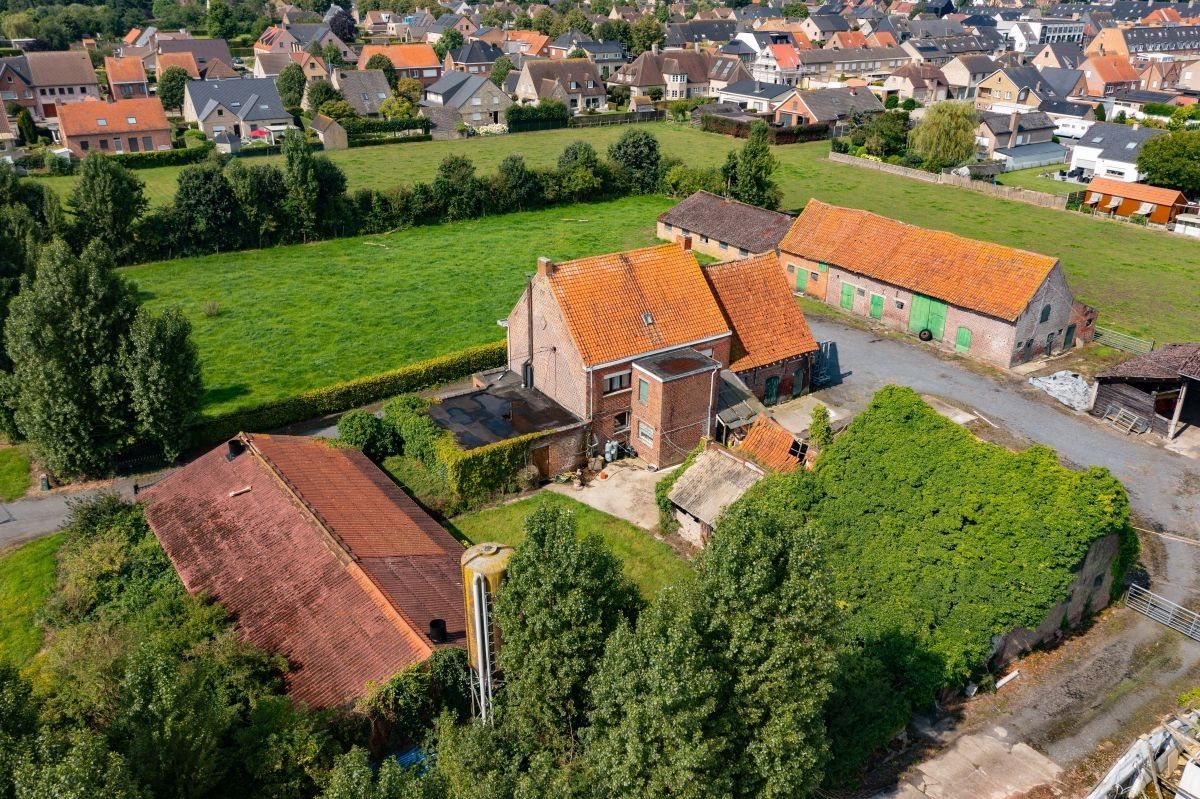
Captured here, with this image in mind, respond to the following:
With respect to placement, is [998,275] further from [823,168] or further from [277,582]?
[823,168]

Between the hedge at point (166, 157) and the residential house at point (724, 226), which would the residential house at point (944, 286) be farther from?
the hedge at point (166, 157)

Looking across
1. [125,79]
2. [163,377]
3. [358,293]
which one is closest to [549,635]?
[163,377]

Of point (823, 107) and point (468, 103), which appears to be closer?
point (823, 107)

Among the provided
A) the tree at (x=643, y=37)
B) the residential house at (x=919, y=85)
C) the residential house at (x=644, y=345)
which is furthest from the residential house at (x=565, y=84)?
the residential house at (x=644, y=345)

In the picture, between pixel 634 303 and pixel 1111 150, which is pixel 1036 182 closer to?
pixel 1111 150

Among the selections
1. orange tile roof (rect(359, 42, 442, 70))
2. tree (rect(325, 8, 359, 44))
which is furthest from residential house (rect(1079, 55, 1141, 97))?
tree (rect(325, 8, 359, 44))

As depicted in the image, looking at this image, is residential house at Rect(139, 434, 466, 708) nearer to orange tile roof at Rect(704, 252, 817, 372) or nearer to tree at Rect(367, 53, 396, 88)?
orange tile roof at Rect(704, 252, 817, 372)

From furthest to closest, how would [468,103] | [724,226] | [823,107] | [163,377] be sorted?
[468,103] < [823,107] < [724,226] < [163,377]
